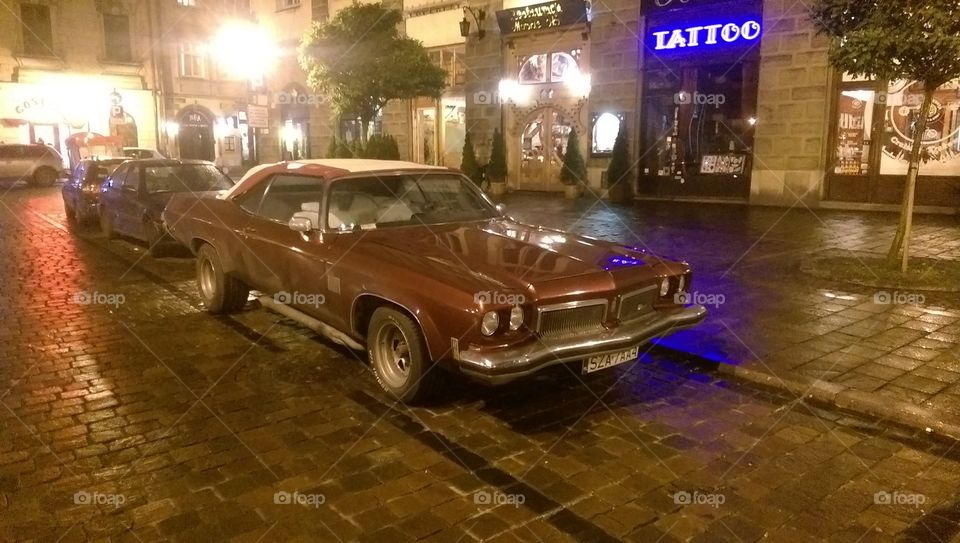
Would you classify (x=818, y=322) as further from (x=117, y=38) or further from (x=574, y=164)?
(x=117, y=38)

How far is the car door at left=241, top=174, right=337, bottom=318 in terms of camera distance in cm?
541

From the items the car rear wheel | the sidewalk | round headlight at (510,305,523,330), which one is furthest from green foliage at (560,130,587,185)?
the car rear wheel

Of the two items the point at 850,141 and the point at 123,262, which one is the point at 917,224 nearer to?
the point at 850,141

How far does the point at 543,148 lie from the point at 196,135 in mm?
24463

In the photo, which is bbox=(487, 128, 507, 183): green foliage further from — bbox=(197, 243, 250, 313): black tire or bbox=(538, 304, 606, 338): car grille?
bbox=(538, 304, 606, 338): car grille

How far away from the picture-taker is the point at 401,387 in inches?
189

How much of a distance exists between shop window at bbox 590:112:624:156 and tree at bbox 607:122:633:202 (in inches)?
24.8

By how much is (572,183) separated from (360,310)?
14703 millimetres

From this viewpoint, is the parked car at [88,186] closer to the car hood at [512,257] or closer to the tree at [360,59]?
the tree at [360,59]

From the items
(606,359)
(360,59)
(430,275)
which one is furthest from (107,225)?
(606,359)

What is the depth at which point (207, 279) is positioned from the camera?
7.34 m

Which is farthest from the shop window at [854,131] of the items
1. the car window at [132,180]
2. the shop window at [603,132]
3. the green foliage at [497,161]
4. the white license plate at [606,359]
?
the car window at [132,180]

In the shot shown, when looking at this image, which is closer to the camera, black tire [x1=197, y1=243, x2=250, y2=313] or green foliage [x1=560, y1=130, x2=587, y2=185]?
black tire [x1=197, y1=243, x2=250, y2=313]

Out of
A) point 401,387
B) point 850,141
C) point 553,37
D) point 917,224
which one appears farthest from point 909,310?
point 553,37
